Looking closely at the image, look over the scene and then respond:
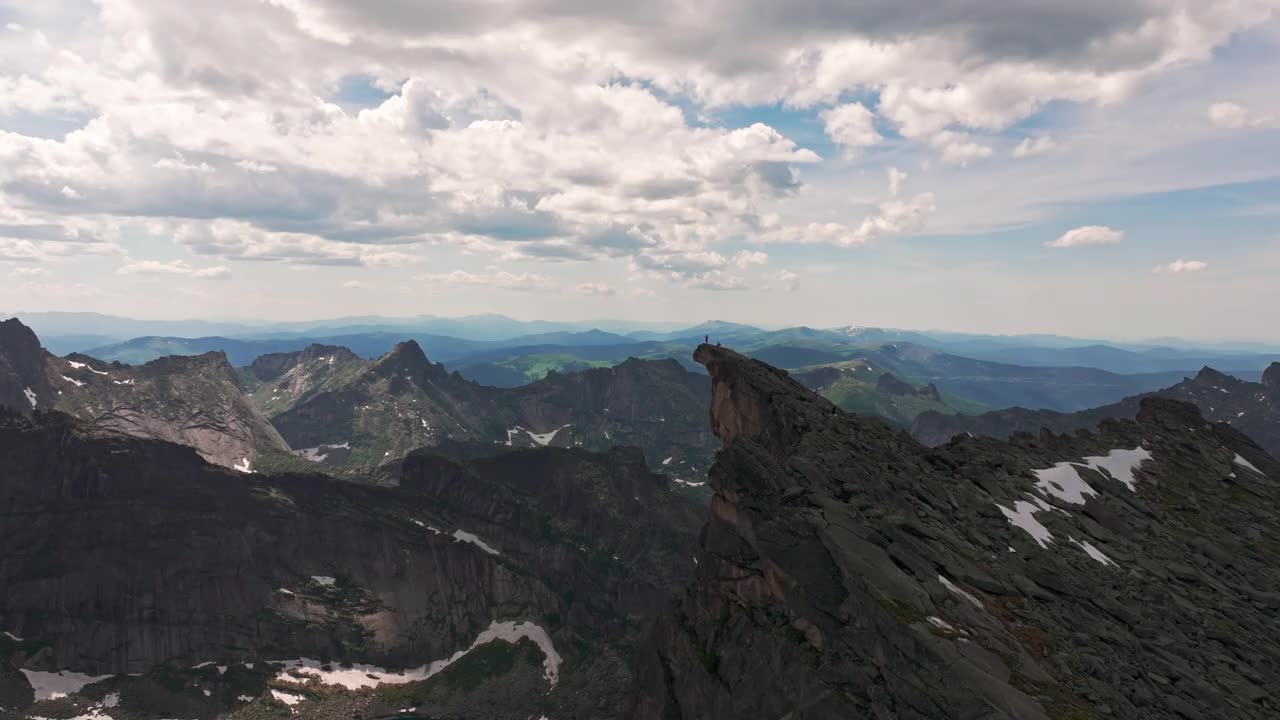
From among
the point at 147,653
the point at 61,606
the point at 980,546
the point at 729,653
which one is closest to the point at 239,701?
the point at 147,653

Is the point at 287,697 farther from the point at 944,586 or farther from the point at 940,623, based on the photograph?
the point at 940,623

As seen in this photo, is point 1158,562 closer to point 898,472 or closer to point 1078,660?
point 898,472

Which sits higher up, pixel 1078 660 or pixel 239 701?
pixel 1078 660

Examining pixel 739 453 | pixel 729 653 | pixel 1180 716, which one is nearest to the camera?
pixel 1180 716

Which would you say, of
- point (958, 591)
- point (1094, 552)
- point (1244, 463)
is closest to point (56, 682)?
point (958, 591)

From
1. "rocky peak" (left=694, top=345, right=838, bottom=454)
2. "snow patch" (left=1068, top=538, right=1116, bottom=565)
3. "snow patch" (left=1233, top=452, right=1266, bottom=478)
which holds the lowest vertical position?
"snow patch" (left=1068, top=538, right=1116, bottom=565)

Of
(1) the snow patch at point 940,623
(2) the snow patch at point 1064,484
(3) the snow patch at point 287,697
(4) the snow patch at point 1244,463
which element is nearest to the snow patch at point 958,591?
(1) the snow patch at point 940,623

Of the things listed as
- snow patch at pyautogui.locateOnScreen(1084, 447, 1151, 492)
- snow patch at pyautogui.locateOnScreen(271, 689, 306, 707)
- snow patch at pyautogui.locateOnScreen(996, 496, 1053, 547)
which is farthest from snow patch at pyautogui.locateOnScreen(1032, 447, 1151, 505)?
snow patch at pyautogui.locateOnScreen(271, 689, 306, 707)

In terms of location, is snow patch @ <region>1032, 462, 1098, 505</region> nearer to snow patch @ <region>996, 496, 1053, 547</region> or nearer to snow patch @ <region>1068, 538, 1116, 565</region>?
snow patch @ <region>996, 496, 1053, 547</region>
